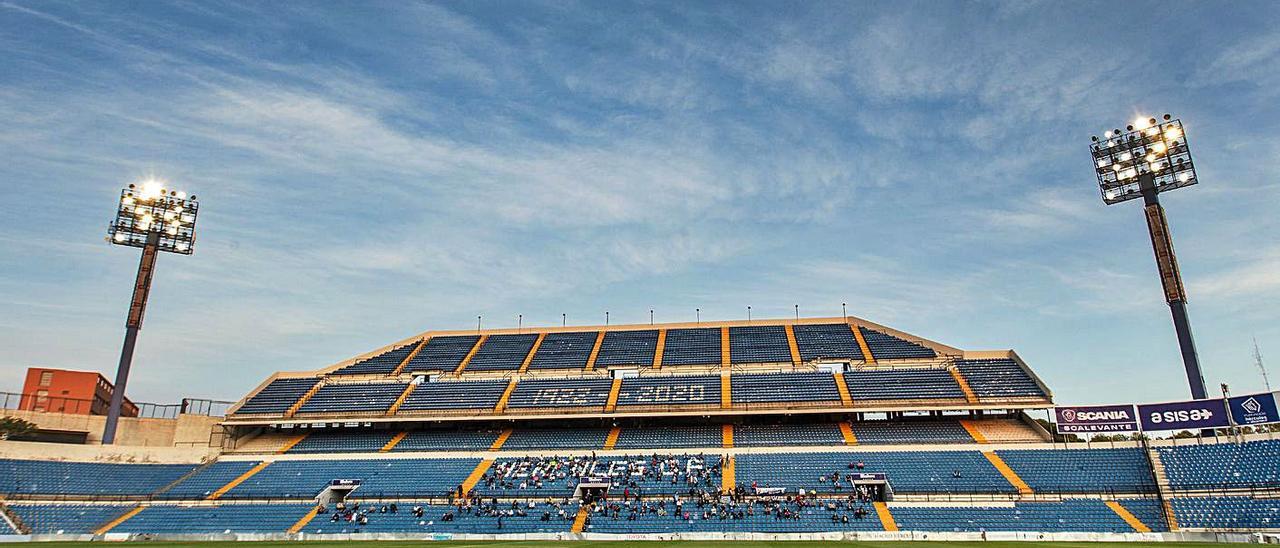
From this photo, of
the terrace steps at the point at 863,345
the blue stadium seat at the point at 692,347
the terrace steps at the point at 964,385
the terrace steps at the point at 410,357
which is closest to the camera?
the terrace steps at the point at 964,385

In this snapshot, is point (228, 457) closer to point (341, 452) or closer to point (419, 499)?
point (341, 452)

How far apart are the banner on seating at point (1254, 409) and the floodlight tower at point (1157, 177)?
234 cm

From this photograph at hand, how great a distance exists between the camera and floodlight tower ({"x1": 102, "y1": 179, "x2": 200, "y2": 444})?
50219 millimetres

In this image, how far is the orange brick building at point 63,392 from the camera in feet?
164

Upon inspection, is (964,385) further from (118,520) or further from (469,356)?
(118,520)

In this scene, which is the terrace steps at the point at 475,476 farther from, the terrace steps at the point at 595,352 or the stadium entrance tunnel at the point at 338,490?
the terrace steps at the point at 595,352

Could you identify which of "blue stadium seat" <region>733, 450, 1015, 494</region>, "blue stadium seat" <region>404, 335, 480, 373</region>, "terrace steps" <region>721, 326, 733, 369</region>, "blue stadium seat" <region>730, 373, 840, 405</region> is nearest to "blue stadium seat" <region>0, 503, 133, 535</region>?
"blue stadium seat" <region>404, 335, 480, 373</region>

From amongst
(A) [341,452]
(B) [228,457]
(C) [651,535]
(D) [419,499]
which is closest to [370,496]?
(D) [419,499]

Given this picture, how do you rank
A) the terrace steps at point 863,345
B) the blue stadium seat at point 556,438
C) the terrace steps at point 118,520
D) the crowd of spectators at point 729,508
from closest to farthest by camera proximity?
the crowd of spectators at point 729,508 < the terrace steps at point 118,520 < the blue stadium seat at point 556,438 < the terrace steps at point 863,345

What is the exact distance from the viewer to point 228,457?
52.2 metres

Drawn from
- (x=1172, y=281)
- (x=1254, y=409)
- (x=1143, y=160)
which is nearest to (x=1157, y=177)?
(x=1143, y=160)

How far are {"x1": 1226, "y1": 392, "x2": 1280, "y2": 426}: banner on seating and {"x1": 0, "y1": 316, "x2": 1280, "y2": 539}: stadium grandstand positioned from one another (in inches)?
62.2

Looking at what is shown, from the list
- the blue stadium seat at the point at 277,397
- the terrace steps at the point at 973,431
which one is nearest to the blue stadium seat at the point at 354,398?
the blue stadium seat at the point at 277,397

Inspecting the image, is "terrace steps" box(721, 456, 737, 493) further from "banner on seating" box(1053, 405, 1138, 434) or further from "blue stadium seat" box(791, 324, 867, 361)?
"banner on seating" box(1053, 405, 1138, 434)
